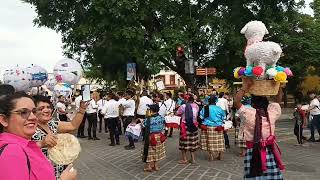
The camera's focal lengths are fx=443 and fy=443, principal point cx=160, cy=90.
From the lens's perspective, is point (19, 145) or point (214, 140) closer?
point (19, 145)

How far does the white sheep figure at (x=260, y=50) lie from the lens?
590 centimetres

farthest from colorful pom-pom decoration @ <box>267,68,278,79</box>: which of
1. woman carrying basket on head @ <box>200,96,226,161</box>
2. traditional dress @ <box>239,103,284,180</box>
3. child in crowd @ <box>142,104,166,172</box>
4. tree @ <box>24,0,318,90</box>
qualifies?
tree @ <box>24,0,318,90</box>

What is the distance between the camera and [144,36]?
21.9 metres

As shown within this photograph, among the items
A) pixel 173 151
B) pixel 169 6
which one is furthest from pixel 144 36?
pixel 173 151

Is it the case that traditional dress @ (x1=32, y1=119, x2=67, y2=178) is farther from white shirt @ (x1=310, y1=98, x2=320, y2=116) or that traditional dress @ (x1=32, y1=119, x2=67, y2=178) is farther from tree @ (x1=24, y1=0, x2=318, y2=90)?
tree @ (x1=24, y1=0, x2=318, y2=90)

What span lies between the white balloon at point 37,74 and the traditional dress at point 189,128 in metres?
4.26

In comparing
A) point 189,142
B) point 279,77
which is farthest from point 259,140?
point 189,142

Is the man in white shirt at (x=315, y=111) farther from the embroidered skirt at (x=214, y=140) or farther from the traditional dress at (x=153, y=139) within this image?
the traditional dress at (x=153, y=139)

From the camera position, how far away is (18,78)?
7.30 m

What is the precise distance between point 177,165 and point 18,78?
15.7 ft

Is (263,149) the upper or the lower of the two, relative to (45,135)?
lower

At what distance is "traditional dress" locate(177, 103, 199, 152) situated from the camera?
11047 millimetres

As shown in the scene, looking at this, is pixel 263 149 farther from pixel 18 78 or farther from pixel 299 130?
pixel 299 130

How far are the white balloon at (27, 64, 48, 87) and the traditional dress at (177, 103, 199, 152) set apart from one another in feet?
14.0
